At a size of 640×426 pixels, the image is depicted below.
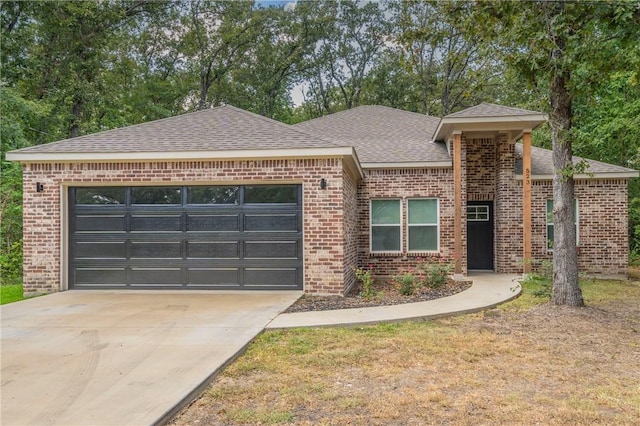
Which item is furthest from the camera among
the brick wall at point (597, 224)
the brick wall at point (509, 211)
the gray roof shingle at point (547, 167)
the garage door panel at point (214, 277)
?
the brick wall at point (597, 224)

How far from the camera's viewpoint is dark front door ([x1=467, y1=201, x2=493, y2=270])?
42.6ft

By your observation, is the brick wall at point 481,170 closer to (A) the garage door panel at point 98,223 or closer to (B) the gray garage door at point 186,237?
(B) the gray garage door at point 186,237

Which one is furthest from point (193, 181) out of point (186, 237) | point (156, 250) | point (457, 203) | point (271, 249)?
point (457, 203)

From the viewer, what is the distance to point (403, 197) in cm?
1213

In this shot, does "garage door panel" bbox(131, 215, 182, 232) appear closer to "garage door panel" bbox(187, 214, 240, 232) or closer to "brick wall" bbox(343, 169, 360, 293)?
"garage door panel" bbox(187, 214, 240, 232)

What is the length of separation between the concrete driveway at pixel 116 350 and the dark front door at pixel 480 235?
6.88 metres

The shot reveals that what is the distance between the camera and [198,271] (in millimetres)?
9312

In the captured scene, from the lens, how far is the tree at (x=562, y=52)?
659cm

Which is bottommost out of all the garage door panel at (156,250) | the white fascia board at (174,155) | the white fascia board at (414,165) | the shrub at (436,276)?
the shrub at (436,276)

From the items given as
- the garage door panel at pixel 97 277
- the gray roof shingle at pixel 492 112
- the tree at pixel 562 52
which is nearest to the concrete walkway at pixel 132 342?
the garage door panel at pixel 97 277

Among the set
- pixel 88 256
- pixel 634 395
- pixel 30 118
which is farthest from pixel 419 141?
pixel 30 118

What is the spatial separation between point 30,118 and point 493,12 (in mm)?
16467

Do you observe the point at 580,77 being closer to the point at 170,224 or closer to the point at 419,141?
the point at 419,141

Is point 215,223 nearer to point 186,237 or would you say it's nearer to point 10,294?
point 186,237
